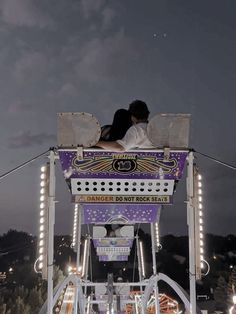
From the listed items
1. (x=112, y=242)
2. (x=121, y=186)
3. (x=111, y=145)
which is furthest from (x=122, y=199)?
(x=112, y=242)

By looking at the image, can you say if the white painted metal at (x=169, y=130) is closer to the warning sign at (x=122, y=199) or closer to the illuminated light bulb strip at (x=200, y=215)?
the illuminated light bulb strip at (x=200, y=215)

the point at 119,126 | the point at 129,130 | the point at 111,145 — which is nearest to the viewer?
the point at 111,145

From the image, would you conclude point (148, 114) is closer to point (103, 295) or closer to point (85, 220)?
point (85, 220)

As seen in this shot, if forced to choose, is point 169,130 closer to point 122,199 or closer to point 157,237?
point 122,199

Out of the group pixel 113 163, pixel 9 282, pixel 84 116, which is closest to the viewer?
pixel 84 116

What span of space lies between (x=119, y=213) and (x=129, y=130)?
2.41 m

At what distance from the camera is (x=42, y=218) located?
4.30 metres

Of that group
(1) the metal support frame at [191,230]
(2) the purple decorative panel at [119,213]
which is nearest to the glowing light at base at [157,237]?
(2) the purple decorative panel at [119,213]

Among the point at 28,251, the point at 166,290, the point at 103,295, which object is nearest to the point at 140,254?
the point at 103,295

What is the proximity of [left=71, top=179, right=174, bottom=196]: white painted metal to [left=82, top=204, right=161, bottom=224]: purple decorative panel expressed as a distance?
3.98 ft

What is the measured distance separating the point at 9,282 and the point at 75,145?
237 feet

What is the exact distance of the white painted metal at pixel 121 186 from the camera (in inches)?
188

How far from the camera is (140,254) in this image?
13.7 meters

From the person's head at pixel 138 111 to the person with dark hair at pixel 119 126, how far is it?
0.27 m
